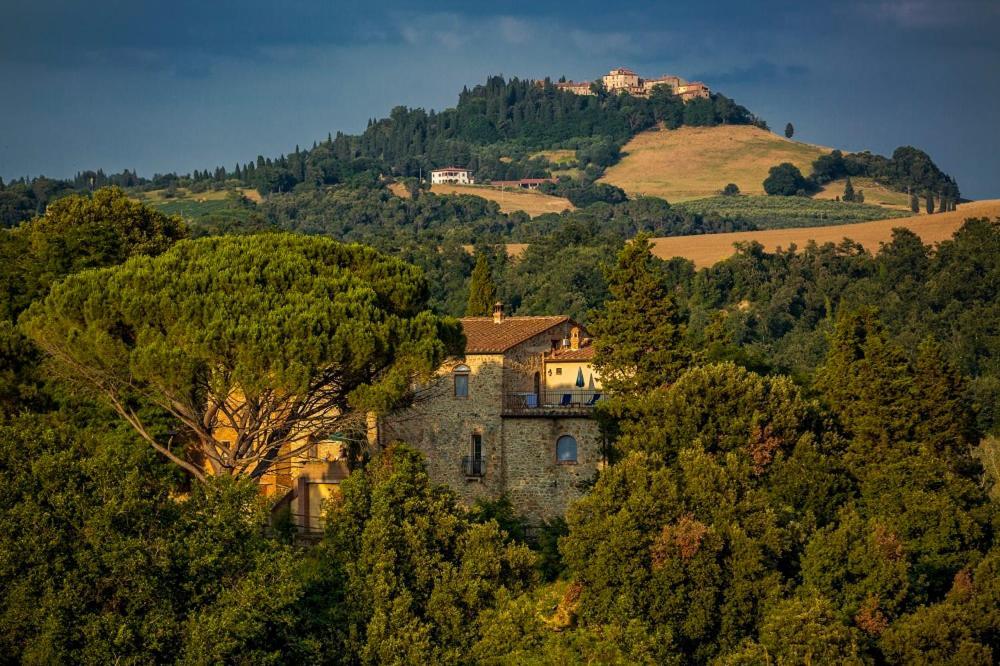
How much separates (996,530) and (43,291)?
23.7 meters

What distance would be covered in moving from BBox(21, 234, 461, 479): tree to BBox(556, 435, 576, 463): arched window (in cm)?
695

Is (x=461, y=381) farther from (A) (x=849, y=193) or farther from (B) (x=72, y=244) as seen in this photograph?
(A) (x=849, y=193)

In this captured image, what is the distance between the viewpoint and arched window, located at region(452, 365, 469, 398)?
3894 cm

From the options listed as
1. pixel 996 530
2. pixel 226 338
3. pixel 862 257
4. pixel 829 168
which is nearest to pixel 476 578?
pixel 226 338

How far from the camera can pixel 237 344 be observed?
29094 millimetres

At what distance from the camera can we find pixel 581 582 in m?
30.8

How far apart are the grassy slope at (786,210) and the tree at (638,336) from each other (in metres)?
123

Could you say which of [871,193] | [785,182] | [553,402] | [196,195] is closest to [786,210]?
[785,182]

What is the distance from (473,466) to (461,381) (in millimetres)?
2194

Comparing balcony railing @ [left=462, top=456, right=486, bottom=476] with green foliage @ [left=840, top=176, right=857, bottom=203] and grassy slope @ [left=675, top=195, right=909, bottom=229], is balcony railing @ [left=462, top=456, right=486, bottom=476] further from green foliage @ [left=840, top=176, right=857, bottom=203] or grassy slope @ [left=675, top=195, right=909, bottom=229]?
green foliage @ [left=840, top=176, right=857, bottom=203]

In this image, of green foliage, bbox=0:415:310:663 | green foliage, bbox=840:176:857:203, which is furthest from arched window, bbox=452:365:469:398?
green foliage, bbox=840:176:857:203

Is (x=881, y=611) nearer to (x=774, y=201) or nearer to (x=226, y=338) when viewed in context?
(x=226, y=338)

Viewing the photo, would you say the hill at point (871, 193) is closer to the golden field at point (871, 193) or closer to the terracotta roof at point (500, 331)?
the golden field at point (871, 193)

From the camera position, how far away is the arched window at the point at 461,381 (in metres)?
38.9
